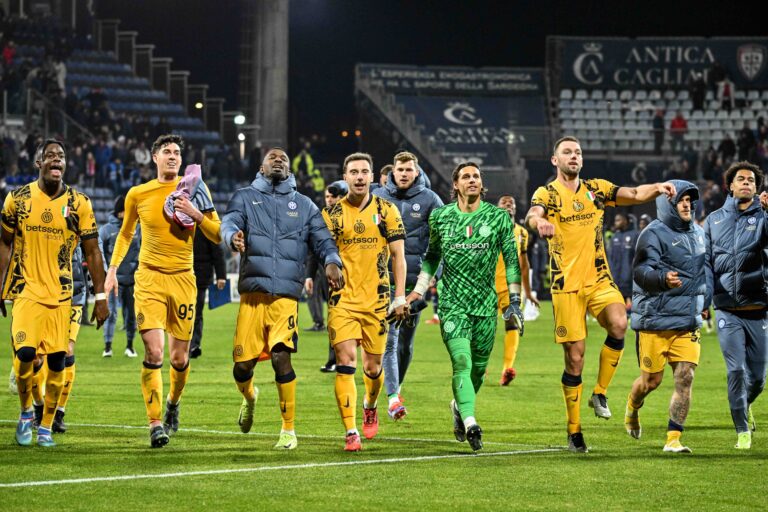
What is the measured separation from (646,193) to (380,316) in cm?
233

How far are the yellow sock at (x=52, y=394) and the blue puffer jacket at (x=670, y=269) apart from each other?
15.0 feet

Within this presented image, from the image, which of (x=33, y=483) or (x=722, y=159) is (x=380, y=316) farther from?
(x=722, y=159)

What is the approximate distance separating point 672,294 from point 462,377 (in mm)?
1834

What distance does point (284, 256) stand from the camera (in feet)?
33.0

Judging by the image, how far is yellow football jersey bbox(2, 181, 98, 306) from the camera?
10.0 m

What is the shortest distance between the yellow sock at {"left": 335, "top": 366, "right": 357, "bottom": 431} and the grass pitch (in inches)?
9.7

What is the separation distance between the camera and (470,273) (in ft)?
33.6

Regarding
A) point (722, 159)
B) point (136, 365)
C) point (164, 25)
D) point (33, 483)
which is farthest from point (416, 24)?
point (33, 483)

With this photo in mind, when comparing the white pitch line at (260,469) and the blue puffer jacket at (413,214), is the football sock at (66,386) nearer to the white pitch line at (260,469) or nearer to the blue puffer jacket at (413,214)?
the white pitch line at (260,469)

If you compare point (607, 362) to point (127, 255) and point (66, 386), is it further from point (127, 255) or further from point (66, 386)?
point (127, 255)

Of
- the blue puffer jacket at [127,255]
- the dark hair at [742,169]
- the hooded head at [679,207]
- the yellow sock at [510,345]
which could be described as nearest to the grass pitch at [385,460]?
the yellow sock at [510,345]

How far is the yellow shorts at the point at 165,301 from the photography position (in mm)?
10219

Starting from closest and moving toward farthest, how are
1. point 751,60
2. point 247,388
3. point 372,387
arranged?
1. point 247,388
2. point 372,387
3. point 751,60

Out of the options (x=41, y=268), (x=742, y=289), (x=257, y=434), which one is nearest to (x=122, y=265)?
(x=257, y=434)
